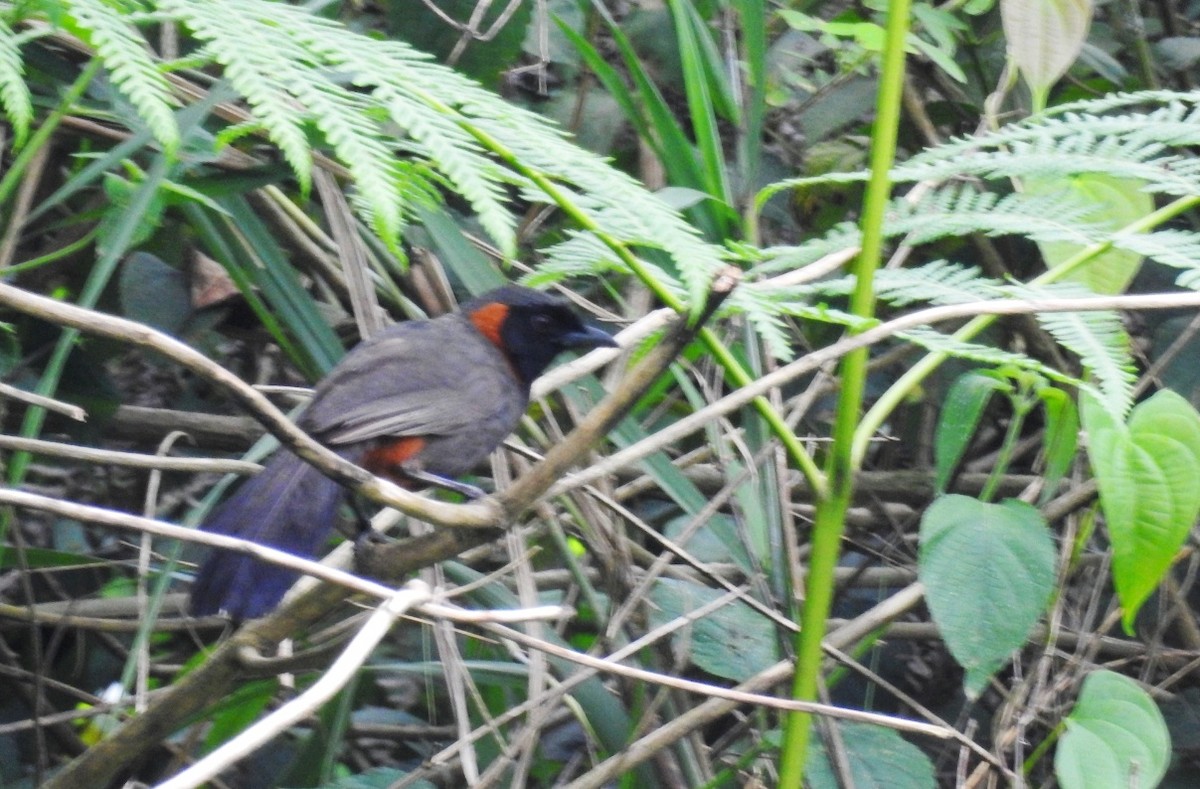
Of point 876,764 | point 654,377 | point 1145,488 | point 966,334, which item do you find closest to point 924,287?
point 966,334

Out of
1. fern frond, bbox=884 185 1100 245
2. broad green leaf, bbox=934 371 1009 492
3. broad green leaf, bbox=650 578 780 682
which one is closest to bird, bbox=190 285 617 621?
broad green leaf, bbox=650 578 780 682

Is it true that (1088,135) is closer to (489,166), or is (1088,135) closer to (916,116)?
(489,166)

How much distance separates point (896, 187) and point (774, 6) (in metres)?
0.74

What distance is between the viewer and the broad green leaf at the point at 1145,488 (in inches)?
77.4

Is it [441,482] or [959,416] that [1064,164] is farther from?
[441,482]

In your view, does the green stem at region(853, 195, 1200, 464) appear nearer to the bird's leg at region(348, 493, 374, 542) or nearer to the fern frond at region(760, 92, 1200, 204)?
the fern frond at region(760, 92, 1200, 204)

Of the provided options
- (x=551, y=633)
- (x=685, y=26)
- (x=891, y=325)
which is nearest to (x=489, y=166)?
(x=891, y=325)

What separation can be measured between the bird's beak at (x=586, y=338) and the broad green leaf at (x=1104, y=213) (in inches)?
43.7

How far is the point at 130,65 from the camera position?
1.37 meters

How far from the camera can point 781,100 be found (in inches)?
145

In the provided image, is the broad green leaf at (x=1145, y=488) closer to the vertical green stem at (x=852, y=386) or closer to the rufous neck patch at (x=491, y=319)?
the vertical green stem at (x=852, y=386)

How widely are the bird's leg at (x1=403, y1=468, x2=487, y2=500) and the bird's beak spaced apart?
47cm

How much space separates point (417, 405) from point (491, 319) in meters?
0.42

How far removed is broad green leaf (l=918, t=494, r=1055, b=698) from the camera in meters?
2.11
